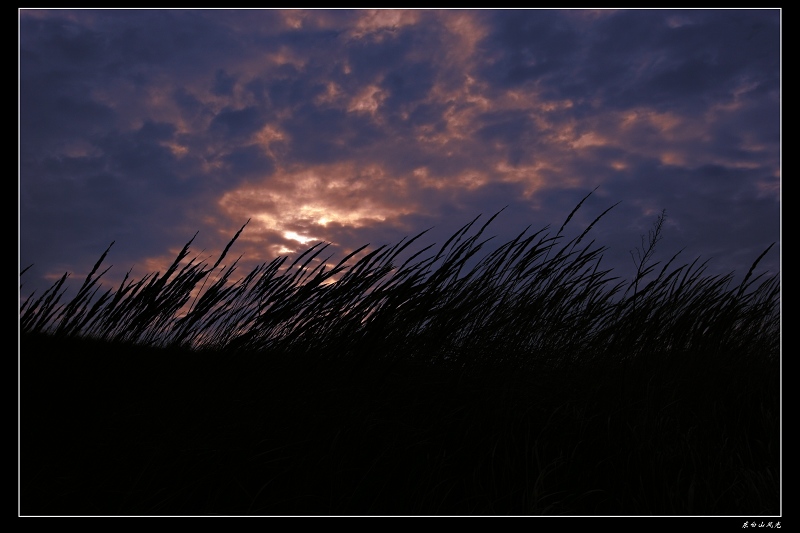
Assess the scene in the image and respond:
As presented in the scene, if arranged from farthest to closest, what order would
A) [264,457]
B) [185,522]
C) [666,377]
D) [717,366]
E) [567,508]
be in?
1. [717,366]
2. [666,377]
3. [264,457]
4. [567,508]
5. [185,522]

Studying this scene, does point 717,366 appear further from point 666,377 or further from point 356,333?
point 356,333

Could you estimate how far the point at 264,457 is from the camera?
1744 mm

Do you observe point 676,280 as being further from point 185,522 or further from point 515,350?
point 185,522

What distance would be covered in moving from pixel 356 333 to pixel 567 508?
3.19 feet

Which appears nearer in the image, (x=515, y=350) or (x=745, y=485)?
(x=745, y=485)

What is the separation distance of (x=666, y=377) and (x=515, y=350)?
0.81 meters

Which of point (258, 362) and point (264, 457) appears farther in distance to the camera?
point (258, 362)

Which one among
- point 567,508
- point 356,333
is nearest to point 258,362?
point 356,333

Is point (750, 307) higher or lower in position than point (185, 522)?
higher
